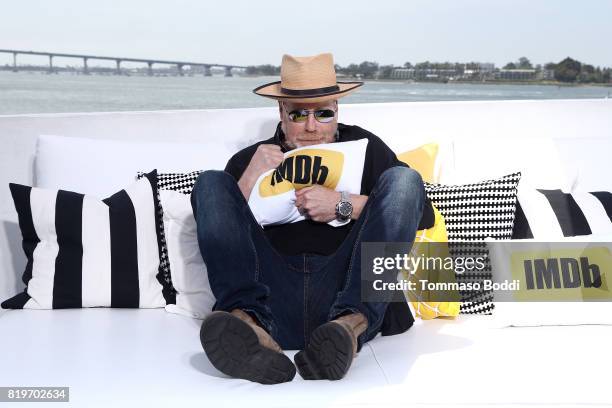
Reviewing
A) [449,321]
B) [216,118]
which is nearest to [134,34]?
[216,118]

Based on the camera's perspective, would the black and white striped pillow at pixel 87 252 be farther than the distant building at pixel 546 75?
No

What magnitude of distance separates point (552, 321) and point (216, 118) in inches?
57.2

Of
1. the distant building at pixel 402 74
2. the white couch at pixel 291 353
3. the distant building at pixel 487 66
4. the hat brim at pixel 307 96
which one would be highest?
the distant building at pixel 487 66

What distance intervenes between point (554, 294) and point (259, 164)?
912 millimetres

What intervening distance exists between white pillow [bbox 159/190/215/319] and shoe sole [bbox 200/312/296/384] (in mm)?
616

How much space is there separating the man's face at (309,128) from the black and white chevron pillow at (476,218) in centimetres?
36

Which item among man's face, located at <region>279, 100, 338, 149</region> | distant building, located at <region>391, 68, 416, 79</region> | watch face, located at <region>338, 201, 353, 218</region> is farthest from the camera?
distant building, located at <region>391, 68, 416, 79</region>

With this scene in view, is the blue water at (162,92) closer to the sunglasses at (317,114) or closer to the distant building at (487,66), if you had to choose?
the distant building at (487,66)

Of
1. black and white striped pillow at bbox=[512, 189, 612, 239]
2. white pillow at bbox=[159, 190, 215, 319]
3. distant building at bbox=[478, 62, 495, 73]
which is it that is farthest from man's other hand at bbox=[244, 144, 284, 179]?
distant building at bbox=[478, 62, 495, 73]

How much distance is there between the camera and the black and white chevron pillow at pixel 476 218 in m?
2.39

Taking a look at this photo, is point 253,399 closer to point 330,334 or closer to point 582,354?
point 330,334

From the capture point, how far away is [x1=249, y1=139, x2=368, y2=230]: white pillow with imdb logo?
2230mm

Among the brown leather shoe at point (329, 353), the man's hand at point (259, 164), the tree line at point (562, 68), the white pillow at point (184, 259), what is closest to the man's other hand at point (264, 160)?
the man's hand at point (259, 164)

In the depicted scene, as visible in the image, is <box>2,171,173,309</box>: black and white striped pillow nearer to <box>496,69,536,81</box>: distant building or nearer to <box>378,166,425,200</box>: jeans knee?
<box>378,166,425,200</box>: jeans knee
